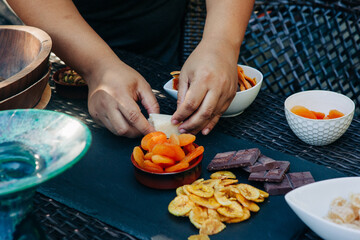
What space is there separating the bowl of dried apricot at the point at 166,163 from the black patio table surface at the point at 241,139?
0.60 ft

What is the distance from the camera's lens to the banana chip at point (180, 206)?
105 cm

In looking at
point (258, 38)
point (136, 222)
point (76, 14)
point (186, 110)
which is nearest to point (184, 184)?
point (136, 222)

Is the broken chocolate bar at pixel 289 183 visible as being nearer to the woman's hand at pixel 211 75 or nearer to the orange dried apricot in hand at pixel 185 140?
the orange dried apricot in hand at pixel 185 140

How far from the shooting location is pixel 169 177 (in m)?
1.14

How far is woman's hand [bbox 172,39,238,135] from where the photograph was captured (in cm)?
138

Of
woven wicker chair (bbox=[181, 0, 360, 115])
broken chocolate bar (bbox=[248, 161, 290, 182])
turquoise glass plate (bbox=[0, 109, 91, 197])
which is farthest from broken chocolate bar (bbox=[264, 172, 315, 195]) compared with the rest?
woven wicker chair (bbox=[181, 0, 360, 115])

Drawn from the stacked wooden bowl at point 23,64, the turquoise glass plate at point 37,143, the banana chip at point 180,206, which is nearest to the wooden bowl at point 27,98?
the stacked wooden bowl at point 23,64

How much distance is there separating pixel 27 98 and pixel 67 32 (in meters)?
0.53

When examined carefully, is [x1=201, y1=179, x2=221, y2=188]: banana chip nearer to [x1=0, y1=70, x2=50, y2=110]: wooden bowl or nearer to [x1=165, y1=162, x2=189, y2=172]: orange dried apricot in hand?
[x1=165, y1=162, x2=189, y2=172]: orange dried apricot in hand

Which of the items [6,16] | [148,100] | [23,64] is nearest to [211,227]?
[148,100]

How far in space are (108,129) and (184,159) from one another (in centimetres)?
39

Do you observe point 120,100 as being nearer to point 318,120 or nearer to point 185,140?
point 185,140

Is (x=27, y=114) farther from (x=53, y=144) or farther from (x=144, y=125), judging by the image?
(x=144, y=125)

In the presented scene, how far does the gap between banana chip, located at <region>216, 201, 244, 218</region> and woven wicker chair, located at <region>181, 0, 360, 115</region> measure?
3.45 ft
